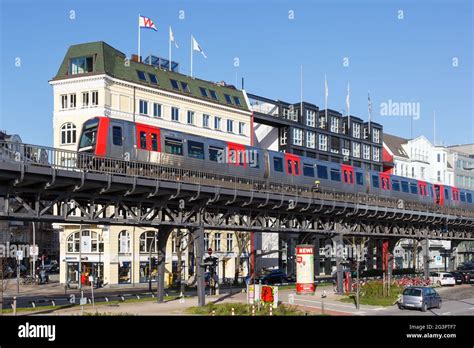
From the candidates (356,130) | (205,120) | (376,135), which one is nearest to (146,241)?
(205,120)

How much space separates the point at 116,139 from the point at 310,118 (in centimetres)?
6215

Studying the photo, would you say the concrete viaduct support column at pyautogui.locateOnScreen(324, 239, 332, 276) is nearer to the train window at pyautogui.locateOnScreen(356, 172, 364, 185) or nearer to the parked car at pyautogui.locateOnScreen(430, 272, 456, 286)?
the parked car at pyautogui.locateOnScreen(430, 272, 456, 286)

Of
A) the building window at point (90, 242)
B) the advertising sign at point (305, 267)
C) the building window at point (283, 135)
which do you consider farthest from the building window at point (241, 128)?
the advertising sign at point (305, 267)

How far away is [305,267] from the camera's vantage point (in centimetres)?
5109

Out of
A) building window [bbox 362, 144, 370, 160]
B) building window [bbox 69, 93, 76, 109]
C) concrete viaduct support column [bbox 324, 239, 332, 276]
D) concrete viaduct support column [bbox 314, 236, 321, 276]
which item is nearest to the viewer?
building window [bbox 69, 93, 76, 109]

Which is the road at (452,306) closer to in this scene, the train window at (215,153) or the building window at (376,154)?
the train window at (215,153)

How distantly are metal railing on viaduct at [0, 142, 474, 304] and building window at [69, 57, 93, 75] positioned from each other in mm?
26305

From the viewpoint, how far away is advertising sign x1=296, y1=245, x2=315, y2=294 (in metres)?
50.8

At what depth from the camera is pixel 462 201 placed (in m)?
86.9

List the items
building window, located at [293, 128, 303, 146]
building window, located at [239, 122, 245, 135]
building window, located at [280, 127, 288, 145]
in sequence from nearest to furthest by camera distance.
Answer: building window, located at [239, 122, 245, 135] → building window, located at [280, 127, 288, 145] → building window, located at [293, 128, 303, 146]

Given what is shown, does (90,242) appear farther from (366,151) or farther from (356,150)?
(366,151)

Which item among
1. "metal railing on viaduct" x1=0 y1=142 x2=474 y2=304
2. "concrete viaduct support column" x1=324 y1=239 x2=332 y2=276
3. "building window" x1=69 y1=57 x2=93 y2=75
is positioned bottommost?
"concrete viaduct support column" x1=324 y1=239 x2=332 y2=276

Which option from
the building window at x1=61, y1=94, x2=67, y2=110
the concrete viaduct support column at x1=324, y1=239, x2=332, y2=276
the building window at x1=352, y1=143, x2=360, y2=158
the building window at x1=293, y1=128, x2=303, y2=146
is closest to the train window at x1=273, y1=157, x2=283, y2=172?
the building window at x1=61, y1=94, x2=67, y2=110
